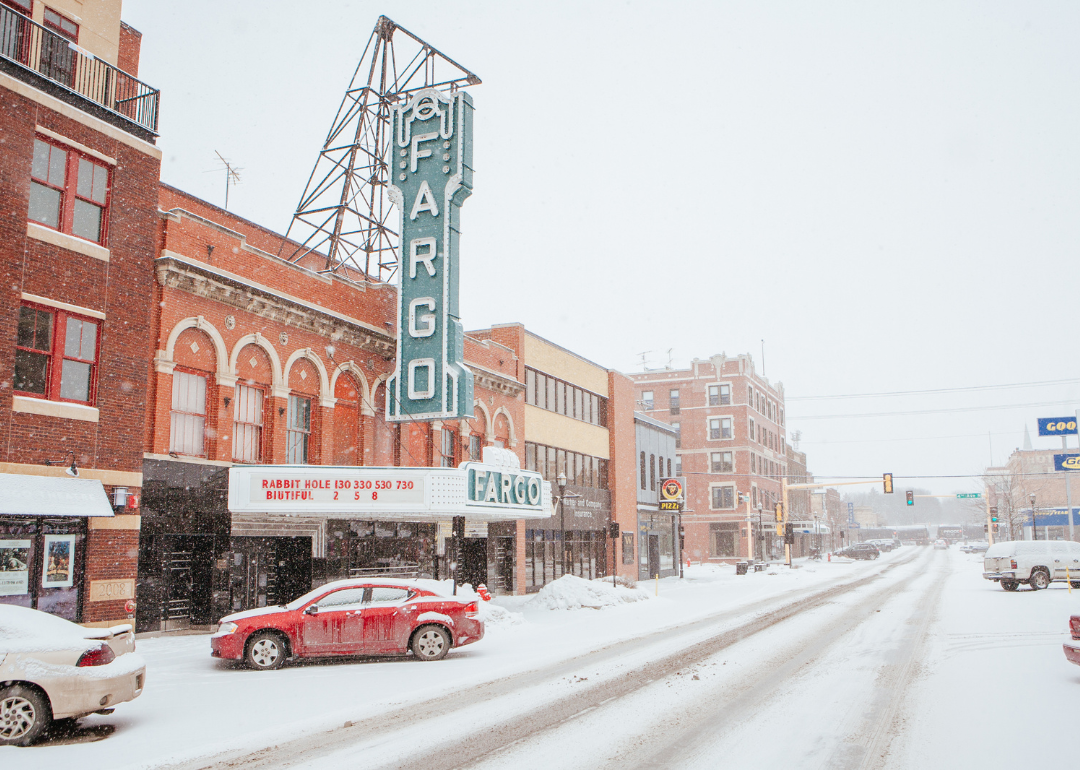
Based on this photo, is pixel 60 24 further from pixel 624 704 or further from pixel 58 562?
pixel 624 704

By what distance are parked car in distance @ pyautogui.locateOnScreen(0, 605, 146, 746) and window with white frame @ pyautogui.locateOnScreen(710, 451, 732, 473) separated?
71096 mm

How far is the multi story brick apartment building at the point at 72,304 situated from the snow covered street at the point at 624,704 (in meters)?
2.44

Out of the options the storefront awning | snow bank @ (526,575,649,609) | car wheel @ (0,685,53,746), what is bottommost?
snow bank @ (526,575,649,609)

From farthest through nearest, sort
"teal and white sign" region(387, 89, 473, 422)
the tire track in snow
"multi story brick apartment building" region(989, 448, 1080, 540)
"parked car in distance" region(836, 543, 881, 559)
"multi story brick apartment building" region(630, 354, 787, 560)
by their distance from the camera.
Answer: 1. "multi story brick apartment building" region(989, 448, 1080, 540)
2. "parked car in distance" region(836, 543, 881, 559)
3. "multi story brick apartment building" region(630, 354, 787, 560)
4. "teal and white sign" region(387, 89, 473, 422)
5. the tire track in snow

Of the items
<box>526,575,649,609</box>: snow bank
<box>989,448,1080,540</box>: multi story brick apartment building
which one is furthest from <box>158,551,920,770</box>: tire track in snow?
<box>989,448,1080,540</box>: multi story brick apartment building

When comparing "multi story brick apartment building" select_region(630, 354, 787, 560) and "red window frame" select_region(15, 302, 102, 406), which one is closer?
"red window frame" select_region(15, 302, 102, 406)

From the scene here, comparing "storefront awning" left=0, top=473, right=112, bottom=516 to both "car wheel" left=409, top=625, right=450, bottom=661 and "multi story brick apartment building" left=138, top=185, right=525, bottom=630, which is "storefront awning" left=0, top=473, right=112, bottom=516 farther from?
"car wheel" left=409, top=625, right=450, bottom=661

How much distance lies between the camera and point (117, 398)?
1695cm

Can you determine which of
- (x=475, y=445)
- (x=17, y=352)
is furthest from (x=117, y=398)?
(x=475, y=445)

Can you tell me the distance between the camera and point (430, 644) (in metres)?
15.4

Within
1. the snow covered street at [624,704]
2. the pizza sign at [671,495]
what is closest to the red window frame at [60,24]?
the snow covered street at [624,704]

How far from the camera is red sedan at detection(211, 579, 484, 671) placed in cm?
1449

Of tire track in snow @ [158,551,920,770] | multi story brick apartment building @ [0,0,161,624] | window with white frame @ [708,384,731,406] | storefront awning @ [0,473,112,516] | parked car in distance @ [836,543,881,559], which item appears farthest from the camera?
parked car in distance @ [836,543,881,559]

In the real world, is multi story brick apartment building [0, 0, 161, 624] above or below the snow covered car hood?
above
